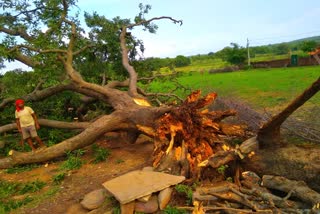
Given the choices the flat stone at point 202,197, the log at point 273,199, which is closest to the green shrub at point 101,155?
the flat stone at point 202,197

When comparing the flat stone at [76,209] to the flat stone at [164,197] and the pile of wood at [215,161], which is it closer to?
the flat stone at [164,197]

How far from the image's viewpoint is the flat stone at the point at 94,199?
491 centimetres

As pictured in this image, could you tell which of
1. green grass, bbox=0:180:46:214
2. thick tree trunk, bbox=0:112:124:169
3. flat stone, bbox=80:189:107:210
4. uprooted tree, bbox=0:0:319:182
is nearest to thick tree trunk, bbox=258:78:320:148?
uprooted tree, bbox=0:0:319:182

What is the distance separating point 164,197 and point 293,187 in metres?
1.63

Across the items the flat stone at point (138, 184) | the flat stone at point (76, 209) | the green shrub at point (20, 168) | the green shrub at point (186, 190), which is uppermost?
the flat stone at point (138, 184)

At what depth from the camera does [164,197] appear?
183 inches

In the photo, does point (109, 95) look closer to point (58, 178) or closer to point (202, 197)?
point (58, 178)

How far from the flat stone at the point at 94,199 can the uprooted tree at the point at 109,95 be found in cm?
111

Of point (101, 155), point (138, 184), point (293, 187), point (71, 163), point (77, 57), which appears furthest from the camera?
point (77, 57)

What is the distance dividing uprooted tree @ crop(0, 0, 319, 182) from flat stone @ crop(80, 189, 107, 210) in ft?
3.63

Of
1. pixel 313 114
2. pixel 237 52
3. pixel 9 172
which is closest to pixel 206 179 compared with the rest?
pixel 313 114

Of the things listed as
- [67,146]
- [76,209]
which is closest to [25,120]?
[67,146]

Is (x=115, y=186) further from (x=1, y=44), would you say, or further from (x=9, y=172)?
(x=1, y=44)

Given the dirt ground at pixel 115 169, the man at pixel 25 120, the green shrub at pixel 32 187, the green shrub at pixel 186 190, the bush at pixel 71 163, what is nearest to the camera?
the green shrub at pixel 186 190
